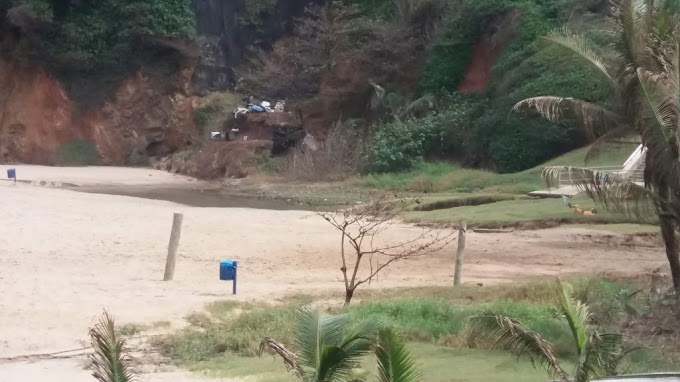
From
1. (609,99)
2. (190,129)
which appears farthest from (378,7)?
(609,99)

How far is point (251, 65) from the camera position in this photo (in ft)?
165

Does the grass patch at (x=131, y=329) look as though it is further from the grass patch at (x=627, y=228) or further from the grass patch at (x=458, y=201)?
the grass patch at (x=458, y=201)

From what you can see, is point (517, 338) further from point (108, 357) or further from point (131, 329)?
point (131, 329)

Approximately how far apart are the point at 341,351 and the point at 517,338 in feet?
3.94

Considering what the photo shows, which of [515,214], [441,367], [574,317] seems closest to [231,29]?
[515,214]

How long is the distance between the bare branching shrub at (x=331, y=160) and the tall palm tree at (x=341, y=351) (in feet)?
102

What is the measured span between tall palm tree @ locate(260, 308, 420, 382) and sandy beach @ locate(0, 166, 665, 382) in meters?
4.77

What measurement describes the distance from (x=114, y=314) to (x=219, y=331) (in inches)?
76.1

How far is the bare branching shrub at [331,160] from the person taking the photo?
37309mm

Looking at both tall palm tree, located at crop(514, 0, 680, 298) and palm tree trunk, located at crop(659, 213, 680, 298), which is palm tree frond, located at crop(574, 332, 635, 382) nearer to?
tall palm tree, located at crop(514, 0, 680, 298)

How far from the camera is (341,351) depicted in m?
5.50

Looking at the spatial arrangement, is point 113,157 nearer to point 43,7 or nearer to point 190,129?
point 190,129

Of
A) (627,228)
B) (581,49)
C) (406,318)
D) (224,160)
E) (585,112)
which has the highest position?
(224,160)

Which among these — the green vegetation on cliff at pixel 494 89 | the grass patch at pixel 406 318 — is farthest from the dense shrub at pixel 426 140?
the grass patch at pixel 406 318
